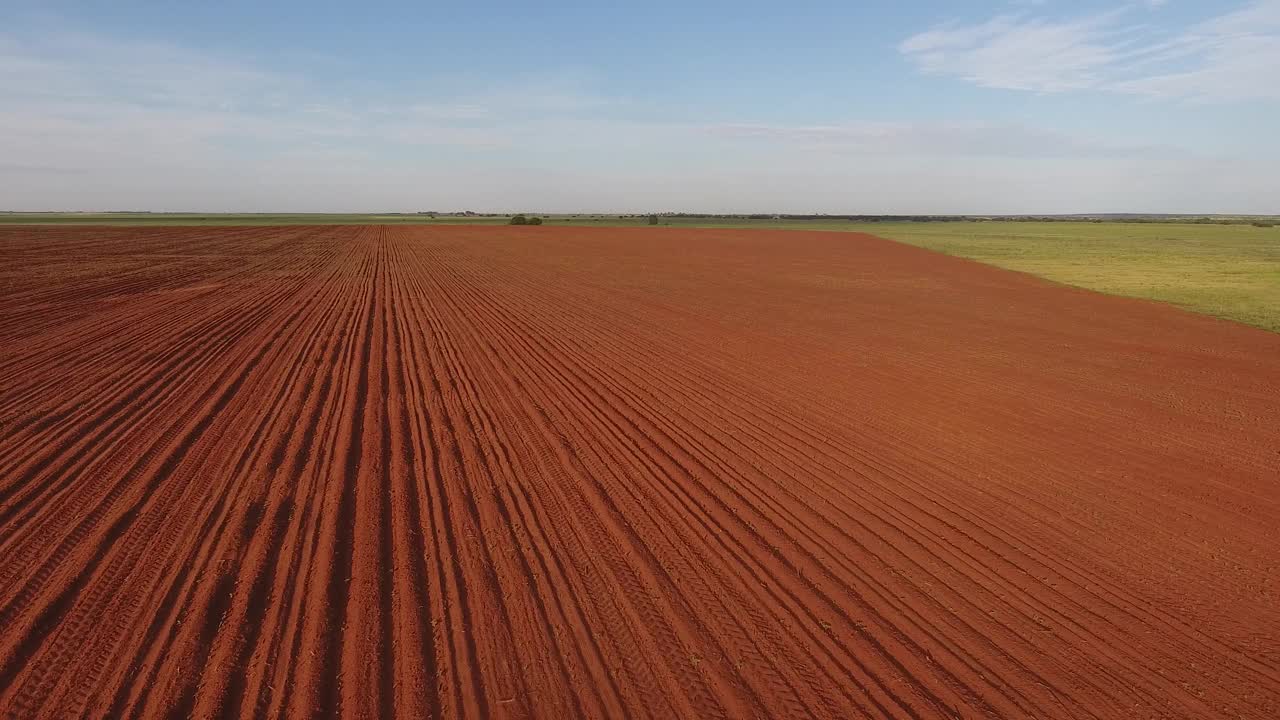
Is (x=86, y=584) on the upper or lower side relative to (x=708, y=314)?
upper

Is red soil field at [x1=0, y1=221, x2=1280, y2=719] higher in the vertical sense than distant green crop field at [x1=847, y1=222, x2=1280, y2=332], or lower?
higher

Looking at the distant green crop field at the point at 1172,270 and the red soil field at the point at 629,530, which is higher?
the red soil field at the point at 629,530

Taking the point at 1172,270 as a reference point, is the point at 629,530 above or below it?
above

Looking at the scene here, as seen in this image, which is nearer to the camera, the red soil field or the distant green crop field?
the red soil field

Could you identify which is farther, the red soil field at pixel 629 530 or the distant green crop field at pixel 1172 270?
the distant green crop field at pixel 1172 270

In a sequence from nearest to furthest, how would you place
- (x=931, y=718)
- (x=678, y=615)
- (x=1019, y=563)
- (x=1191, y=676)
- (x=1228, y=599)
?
(x=931, y=718) < (x=1191, y=676) < (x=678, y=615) < (x=1228, y=599) < (x=1019, y=563)

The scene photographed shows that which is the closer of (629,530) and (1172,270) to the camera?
(629,530)

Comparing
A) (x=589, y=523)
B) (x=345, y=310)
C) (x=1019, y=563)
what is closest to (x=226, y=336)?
(x=345, y=310)

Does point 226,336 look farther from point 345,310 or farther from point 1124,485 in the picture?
point 1124,485
